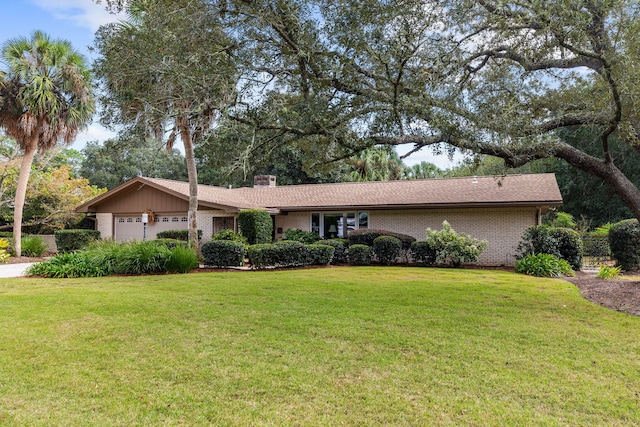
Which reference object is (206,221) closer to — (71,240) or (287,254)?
(71,240)

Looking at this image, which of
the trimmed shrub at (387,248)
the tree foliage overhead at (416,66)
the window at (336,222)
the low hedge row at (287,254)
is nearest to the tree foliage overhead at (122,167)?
the window at (336,222)

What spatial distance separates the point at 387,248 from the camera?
15.5m

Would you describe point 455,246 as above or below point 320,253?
above

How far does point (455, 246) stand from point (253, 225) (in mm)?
7985

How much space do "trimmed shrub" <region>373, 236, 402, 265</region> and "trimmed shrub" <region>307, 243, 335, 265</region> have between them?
72.0 inches

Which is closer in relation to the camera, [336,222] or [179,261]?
[179,261]

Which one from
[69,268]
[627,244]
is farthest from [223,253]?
[627,244]

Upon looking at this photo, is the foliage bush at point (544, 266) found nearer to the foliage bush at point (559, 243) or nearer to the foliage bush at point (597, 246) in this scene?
the foliage bush at point (559, 243)

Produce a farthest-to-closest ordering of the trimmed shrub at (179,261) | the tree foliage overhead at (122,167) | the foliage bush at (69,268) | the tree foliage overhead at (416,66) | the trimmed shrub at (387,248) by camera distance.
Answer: the tree foliage overhead at (122,167)
the trimmed shrub at (387,248)
the trimmed shrub at (179,261)
the foliage bush at (69,268)
the tree foliage overhead at (416,66)

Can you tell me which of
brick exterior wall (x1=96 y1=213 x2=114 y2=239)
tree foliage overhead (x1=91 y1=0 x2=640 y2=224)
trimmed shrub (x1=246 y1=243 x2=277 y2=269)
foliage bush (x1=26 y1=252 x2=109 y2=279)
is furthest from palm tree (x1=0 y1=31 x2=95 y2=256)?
tree foliage overhead (x1=91 y1=0 x2=640 y2=224)

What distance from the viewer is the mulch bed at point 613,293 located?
25.6ft

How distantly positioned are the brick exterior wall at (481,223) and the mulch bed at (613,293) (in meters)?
4.90

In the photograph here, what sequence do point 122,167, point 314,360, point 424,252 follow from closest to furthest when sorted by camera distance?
1. point 314,360
2. point 424,252
3. point 122,167

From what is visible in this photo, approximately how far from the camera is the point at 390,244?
15.4m
